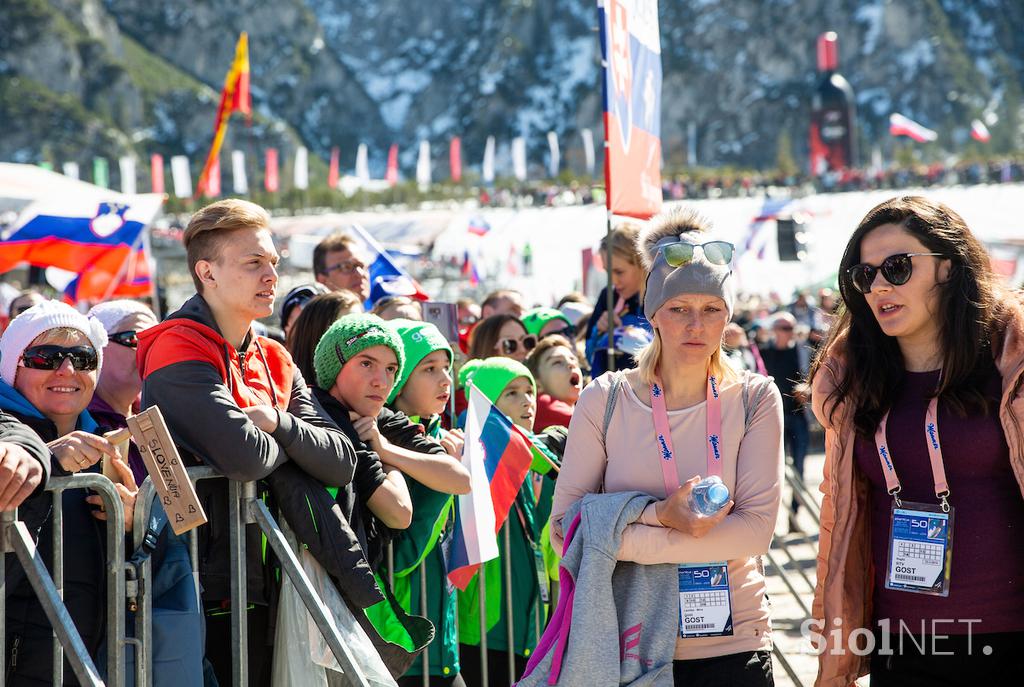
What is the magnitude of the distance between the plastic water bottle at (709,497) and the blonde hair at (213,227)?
1510mm

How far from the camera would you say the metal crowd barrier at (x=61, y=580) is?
116 inches

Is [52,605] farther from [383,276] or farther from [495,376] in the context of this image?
[383,276]

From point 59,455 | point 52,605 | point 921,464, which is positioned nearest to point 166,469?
point 59,455

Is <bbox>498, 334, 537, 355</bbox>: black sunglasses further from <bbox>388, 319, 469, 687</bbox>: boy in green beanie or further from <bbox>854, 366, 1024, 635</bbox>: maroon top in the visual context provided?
<bbox>854, 366, 1024, 635</bbox>: maroon top

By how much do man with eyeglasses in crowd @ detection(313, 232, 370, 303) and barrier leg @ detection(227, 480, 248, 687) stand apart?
2.83 m

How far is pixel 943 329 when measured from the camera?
3121 mm

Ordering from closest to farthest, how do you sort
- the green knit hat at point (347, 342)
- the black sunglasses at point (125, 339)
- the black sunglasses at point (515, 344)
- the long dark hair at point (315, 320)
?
1. the green knit hat at point (347, 342)
2. the black sunglasses at point (125, 339)
3. the long dark hair at point (315, 320)
4. the black sunglasses at point (515, 344)

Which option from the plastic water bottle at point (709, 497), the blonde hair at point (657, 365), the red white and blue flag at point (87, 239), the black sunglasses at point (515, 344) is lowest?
the plastic water bottle at point (709, 497)

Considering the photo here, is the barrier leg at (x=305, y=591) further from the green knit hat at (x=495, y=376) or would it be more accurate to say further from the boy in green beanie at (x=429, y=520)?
the green knit hat at (x=495, y=376)

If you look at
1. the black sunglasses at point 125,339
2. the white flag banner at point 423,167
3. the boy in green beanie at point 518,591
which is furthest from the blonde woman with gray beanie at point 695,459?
the white flag banner at point 423,167

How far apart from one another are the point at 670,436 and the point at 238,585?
124cm

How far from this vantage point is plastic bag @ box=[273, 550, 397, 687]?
349 cm

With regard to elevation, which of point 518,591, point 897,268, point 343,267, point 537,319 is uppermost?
point 343,267

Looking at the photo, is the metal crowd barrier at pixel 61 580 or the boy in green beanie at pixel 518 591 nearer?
the metal crowd barrier at pixel 61 580
